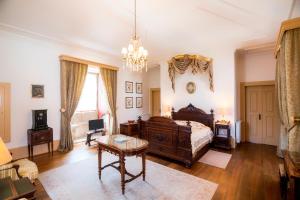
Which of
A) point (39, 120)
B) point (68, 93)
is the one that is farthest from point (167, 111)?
point (39, 120)

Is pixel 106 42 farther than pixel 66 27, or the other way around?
pixel 106 42

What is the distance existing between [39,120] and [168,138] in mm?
3566

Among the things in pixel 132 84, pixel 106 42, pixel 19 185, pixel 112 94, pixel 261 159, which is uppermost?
pixel 106 42

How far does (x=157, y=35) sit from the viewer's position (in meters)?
4.73

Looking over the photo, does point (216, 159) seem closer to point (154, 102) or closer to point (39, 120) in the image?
point (154, 102)

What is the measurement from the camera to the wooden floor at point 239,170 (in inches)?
108

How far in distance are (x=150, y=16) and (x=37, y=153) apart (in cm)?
487

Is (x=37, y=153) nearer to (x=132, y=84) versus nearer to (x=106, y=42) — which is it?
(x=106, y=42)

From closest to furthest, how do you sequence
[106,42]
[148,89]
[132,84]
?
[106,42] < [132,84] < [148,89]

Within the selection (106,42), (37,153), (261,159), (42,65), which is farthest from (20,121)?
(261,159)

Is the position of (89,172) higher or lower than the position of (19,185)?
lower

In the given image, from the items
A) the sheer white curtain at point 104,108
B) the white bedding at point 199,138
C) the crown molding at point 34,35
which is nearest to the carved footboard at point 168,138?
the white bedding at point 199,138

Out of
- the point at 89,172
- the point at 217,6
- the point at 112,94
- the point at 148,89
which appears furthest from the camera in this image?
the point at 148,89

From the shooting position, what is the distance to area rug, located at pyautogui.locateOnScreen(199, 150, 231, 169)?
12.8ft
